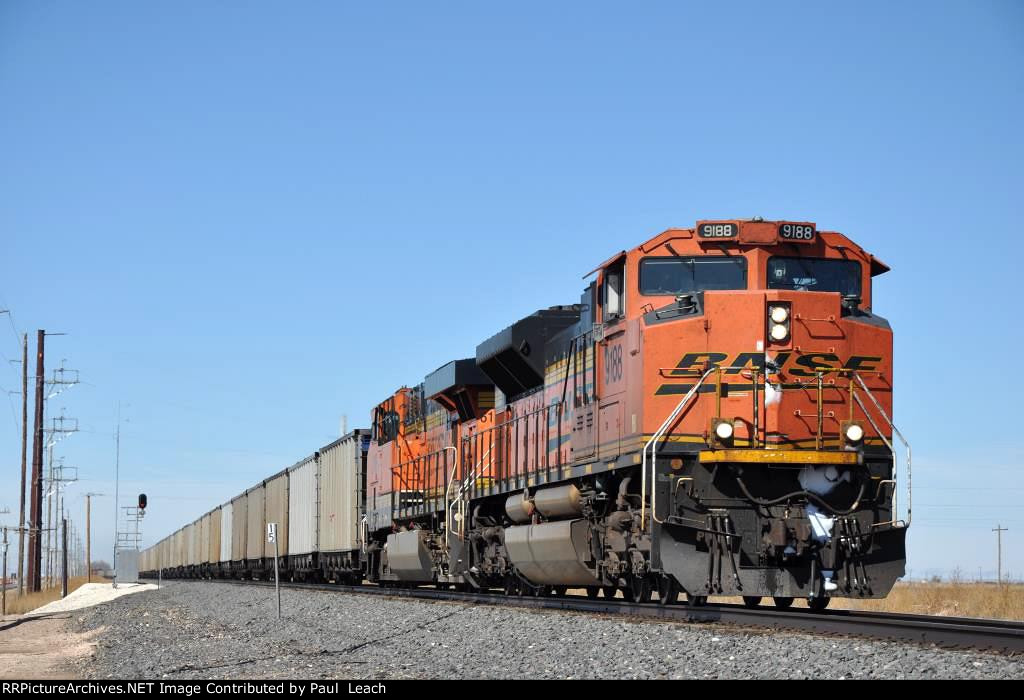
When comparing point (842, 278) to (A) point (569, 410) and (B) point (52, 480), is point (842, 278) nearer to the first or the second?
(A) point (569, 410)

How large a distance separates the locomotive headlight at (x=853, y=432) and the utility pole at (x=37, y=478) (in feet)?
116

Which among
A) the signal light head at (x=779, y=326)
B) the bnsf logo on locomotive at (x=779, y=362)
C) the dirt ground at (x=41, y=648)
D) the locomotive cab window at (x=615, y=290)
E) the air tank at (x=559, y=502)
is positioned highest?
the locomotive cab window at (x=615, y=290)

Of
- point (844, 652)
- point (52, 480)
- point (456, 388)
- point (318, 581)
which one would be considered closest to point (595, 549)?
point (844, 652)

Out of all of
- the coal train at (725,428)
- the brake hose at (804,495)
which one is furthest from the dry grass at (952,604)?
the brake hose at (804,495)

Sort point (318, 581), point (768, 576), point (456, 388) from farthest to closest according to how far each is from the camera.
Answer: point (318, 581) < point (456, 388) < point (768, 576)

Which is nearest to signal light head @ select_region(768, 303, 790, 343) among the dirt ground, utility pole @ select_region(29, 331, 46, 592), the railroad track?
the railroad track

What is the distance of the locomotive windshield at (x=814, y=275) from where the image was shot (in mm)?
13844

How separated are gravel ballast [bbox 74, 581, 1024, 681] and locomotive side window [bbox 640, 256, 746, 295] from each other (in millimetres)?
3780

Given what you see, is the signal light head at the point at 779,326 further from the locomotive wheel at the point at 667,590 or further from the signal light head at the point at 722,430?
the locomotive wheel at the point at 667,590

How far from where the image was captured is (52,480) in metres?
78.8

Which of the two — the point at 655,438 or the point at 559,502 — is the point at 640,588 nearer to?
the point at 559,502

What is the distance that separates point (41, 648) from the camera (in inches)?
756

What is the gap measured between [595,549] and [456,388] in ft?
26.7

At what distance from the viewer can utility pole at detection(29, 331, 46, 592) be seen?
140 ft
